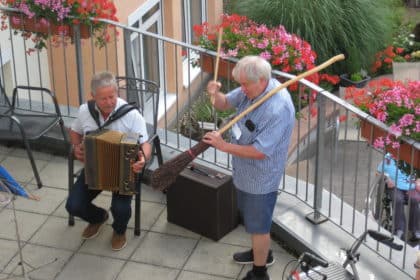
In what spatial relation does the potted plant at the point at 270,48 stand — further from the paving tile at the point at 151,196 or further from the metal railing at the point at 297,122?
the paving tile at the point at 151,196

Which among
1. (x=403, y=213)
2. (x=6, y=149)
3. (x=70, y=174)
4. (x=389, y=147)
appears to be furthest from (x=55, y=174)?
(x=403, y=213)

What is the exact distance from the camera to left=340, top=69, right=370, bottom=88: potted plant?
1247 centimetres

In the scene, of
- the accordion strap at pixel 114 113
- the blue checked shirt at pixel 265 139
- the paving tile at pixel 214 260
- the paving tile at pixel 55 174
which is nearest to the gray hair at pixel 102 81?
the accordion strap at pixel 114 113

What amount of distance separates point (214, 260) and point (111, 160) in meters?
0.98

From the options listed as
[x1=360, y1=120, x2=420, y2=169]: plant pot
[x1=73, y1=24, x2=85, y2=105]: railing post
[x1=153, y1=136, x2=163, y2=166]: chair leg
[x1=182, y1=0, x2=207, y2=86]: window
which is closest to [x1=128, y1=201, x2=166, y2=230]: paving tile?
[x1=153, y1=136, x2=163, y2=166]: chair leg

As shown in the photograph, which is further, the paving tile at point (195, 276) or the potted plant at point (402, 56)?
the potted plant at point (402, 56)

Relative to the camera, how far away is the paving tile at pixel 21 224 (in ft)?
17.8

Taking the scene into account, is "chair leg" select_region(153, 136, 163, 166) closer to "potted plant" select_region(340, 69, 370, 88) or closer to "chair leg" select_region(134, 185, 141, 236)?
"chair leg" select_region(134, 185, 141, 236)

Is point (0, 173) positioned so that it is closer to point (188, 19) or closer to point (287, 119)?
point (287, 119)

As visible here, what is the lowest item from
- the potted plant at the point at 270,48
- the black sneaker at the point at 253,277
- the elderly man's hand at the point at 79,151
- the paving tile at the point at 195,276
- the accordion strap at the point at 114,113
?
the paving tile at the point at 195,276

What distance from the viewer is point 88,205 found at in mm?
5211

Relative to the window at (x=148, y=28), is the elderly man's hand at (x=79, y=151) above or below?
above

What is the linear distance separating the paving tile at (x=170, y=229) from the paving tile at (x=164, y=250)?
1.9 inches

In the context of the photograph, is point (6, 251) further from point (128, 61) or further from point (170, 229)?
point (128, 61)
